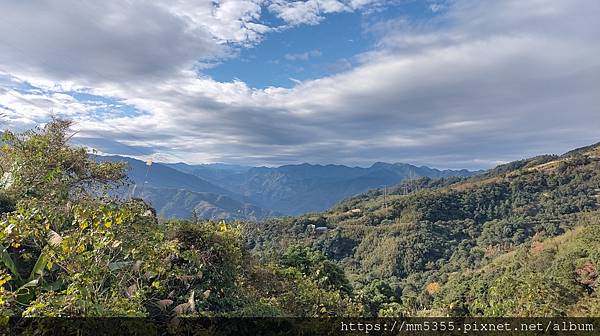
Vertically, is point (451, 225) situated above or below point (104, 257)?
below

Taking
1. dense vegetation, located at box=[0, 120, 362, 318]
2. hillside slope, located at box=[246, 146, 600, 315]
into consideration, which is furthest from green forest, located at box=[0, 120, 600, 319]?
hillside slope, located at box=[246, 146, 600, 315]

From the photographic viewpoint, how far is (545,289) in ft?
22.2

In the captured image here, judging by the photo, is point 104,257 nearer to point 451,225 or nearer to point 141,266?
point 141,266

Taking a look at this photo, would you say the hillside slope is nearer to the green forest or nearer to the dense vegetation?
the green forest

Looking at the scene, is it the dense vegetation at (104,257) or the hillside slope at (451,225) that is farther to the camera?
the hillside slope at (451,225)

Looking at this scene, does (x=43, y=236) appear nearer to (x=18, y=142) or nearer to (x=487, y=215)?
(x=18, y=142)

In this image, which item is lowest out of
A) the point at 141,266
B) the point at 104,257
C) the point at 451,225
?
the point at 451,225

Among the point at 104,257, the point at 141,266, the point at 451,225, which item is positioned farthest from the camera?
the point at 451,225

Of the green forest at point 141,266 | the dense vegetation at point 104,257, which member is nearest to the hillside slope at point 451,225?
the green forest at point 141,266

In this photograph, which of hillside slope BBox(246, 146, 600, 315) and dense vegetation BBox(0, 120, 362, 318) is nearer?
dense vegetation BBox(0, 120, 362, 318)

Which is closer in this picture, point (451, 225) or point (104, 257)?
point (104, 257)

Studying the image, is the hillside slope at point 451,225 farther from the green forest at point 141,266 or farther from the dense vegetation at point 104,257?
the dense vegetation at point 104,257

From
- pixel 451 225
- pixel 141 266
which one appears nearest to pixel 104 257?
pixel 141 266

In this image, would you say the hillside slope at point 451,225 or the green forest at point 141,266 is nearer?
the green forest at point 141,266
